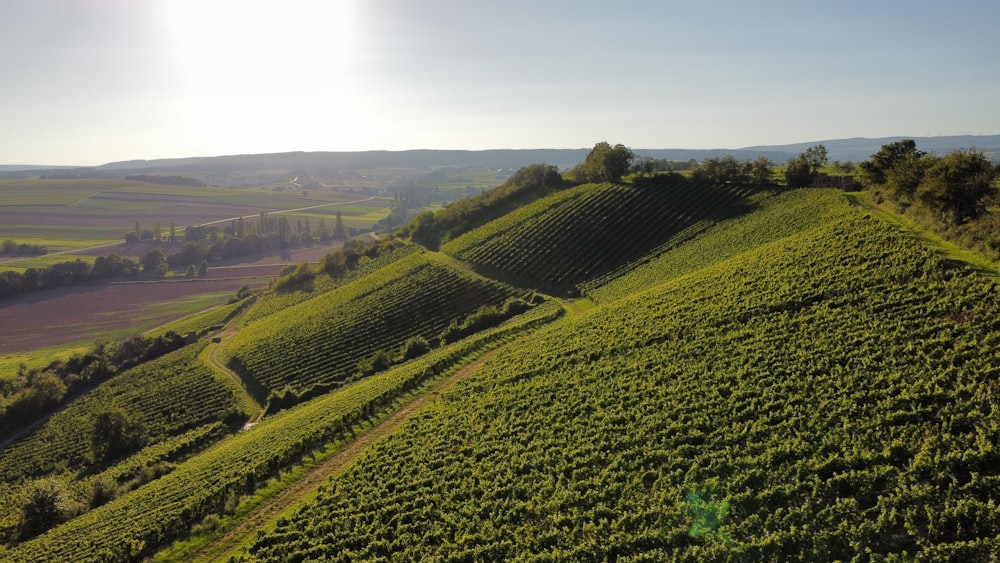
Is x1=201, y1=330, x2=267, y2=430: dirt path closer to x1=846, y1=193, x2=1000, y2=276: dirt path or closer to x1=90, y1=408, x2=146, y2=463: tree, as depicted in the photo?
x1=90, y1=408, x2=146, y2=463: tree

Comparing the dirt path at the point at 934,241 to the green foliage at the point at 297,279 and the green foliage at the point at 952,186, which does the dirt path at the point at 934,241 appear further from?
the green foliage at the point at 297,279

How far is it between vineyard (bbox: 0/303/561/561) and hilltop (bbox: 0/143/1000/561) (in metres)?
0.26

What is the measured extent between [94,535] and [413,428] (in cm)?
2367

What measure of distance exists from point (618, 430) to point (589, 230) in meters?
60.2

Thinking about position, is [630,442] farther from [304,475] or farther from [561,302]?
[561,302]

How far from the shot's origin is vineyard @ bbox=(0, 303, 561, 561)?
1337 inches

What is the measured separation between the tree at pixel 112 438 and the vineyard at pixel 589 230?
5307 cm

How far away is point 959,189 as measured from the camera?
44281 millimetres

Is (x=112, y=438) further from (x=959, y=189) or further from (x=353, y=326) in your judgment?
(x=959, y=189)

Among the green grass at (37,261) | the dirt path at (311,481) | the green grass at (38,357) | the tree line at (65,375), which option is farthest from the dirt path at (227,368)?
the green grass at (37,261)

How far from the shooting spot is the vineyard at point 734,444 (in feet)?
70.7

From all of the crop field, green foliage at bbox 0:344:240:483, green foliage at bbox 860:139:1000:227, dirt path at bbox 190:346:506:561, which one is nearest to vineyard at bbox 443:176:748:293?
green foliage at bbox 860:139:1000:227

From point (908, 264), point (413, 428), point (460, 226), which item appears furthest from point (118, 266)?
point (908, 264)

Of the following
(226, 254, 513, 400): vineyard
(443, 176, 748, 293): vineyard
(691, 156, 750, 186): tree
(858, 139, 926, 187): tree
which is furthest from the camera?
(691, 156, 750, 186): tree
